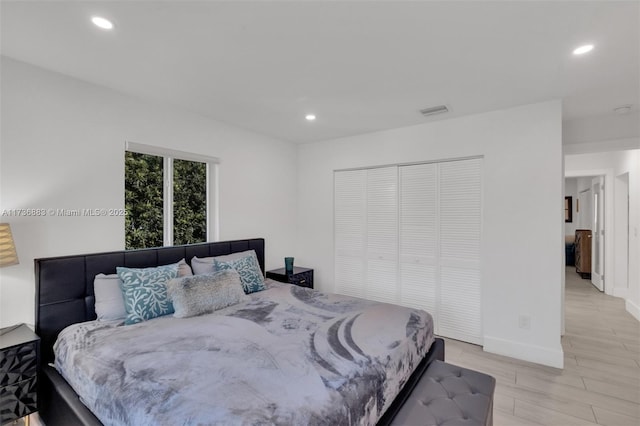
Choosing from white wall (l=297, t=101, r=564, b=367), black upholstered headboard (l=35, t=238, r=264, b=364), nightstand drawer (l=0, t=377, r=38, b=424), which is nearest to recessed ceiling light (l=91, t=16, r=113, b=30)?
black upholstered headboard (l=35, t=238, r=264, b=364)

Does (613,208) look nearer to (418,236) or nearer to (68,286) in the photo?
(418,236)

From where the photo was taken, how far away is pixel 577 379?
260cm

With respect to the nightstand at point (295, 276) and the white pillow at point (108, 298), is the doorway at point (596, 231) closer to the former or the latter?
A: the nightstand at point (295, 276)

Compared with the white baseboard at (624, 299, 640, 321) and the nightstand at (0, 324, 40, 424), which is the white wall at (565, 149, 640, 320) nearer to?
the white baseboard at (624, 299, 640, 321)

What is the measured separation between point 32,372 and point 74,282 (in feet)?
2.12

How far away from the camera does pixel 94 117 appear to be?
8.43 feet

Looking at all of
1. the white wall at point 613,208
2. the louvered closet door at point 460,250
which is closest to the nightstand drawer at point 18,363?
the louvered closet door at point 460,250

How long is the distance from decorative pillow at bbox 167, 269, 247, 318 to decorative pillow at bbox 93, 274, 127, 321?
37cm

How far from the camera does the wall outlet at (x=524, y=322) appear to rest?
9.77 ft

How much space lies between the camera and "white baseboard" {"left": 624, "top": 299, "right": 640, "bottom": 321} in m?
4.01

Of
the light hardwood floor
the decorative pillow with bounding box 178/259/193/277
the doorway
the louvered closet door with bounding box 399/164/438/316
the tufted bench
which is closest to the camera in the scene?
the tufted bench

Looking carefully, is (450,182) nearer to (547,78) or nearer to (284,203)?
(547,78)

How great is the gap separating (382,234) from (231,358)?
9.04 feet

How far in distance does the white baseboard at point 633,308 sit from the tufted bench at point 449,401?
12.8 ft
